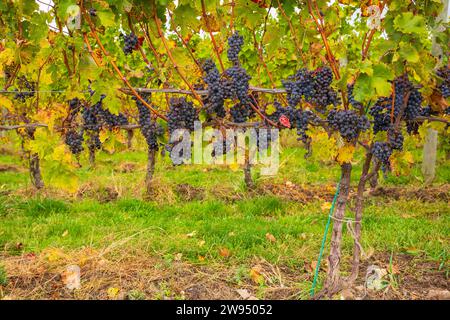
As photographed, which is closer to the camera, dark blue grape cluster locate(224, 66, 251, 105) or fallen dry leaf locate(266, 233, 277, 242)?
dark blue grape cluster locate(224, 66, 251, 105)

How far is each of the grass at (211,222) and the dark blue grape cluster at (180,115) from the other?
2.62 feet

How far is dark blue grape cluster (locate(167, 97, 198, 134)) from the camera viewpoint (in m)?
3.02

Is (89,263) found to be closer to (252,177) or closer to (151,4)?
(151,4)

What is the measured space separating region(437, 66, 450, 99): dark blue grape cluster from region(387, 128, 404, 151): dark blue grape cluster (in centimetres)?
36

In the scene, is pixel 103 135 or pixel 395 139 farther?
pixel 103 135

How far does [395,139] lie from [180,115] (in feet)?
3.98

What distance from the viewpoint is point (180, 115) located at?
9.95 feet

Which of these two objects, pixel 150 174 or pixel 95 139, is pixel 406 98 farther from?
pixel 150 174

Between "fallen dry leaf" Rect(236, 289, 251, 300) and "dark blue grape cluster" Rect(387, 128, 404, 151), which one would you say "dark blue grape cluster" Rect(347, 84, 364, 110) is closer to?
"dark blue grape cluster" Rect(387, 128, 404, 151)

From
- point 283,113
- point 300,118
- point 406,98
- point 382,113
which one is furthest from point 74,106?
point 406,98

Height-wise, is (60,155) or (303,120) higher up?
(303,120)

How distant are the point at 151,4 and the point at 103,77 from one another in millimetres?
486

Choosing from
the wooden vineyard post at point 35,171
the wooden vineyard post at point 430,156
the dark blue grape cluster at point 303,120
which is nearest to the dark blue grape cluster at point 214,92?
the dark blue grape cluster at point 303,120

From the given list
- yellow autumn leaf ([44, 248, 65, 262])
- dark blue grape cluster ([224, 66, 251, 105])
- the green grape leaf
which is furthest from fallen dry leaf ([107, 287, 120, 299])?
the green grape leaf
